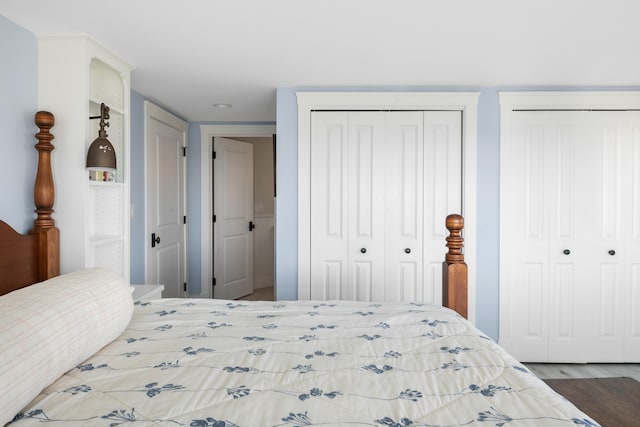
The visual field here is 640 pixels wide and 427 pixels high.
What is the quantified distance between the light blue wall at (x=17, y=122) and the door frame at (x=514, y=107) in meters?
3.33

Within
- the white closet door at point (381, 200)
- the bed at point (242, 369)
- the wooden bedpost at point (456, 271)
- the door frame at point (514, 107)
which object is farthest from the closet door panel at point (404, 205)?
the bed at point (242, 369)

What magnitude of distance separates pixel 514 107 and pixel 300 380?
120 inches

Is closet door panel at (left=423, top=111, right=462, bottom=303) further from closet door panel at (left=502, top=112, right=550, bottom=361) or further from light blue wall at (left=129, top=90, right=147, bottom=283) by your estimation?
light blue wall at (left=129, top=90, right=147, bottom=283)

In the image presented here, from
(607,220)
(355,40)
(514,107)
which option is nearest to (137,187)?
(355,40)

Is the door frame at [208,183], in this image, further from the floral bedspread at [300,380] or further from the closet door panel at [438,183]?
the floral bedspread at [300,380]

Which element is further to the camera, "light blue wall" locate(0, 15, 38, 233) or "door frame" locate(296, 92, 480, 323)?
"door frame" locate(296, 92, 480, 323)

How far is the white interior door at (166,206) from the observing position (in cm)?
373

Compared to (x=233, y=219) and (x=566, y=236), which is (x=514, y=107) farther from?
(x=233, y=219)

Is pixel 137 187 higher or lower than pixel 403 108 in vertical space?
lower

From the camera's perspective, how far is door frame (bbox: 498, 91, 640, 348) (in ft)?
10.6

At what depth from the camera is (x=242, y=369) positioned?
1235 mm

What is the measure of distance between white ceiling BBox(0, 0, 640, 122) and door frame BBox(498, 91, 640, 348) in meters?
0.11

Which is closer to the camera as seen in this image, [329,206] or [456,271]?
[456,271]


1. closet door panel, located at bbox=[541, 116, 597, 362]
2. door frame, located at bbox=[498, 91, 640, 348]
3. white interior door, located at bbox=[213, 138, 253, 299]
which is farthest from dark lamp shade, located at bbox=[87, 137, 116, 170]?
closet door panel, located at bbox=[541, 116, 597, 362]
